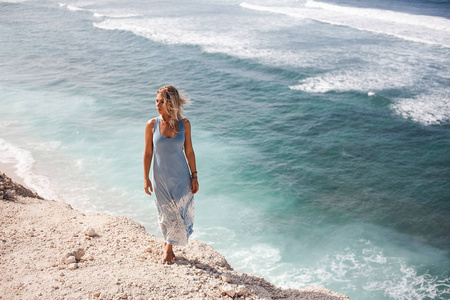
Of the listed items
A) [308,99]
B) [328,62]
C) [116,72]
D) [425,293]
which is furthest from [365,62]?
[425,293]

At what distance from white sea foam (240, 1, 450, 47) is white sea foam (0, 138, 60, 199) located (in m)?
21.6

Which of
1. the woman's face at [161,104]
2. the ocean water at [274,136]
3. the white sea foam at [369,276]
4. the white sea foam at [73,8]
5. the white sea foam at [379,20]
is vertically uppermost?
the white sea foam at [379,20]

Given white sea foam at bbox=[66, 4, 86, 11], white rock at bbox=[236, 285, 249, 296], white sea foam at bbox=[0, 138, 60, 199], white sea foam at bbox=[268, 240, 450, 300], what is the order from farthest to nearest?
white sea foam at bbox=[66, 4, 86, 11] → white sea foam at bbox=[0, 138, 60, 199] → white sea foam at bbox=[268, 240, 450, 300] → white rock at bbox=[236, 285, 249, 296]

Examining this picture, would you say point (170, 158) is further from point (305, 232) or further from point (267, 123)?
point (267, 123)

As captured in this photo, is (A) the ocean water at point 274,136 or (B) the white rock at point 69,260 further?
(A) the ocean water at point 274,136

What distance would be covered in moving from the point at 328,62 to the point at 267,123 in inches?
289

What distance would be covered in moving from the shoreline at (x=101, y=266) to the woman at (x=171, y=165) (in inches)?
17.3

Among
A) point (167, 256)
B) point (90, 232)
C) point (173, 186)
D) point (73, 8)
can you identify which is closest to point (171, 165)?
point (173, 186)

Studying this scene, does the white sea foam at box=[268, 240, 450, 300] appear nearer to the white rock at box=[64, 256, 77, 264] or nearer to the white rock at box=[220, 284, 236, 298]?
the white rock at box=[220, 284, 236, 298]

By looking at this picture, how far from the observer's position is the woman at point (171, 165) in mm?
4117

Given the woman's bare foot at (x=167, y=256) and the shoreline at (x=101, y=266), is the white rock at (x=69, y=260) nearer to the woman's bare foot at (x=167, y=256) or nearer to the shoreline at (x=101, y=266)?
the shoreline at (x=101, y=266)

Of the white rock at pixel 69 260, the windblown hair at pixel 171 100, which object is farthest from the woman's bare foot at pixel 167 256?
the windblown hair at pixel 171 100

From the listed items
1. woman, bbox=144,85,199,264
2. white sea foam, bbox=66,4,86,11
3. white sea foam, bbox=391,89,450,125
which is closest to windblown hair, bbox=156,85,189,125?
woman, bbox=144,85,199,264

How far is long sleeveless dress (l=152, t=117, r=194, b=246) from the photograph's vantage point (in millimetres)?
4242
